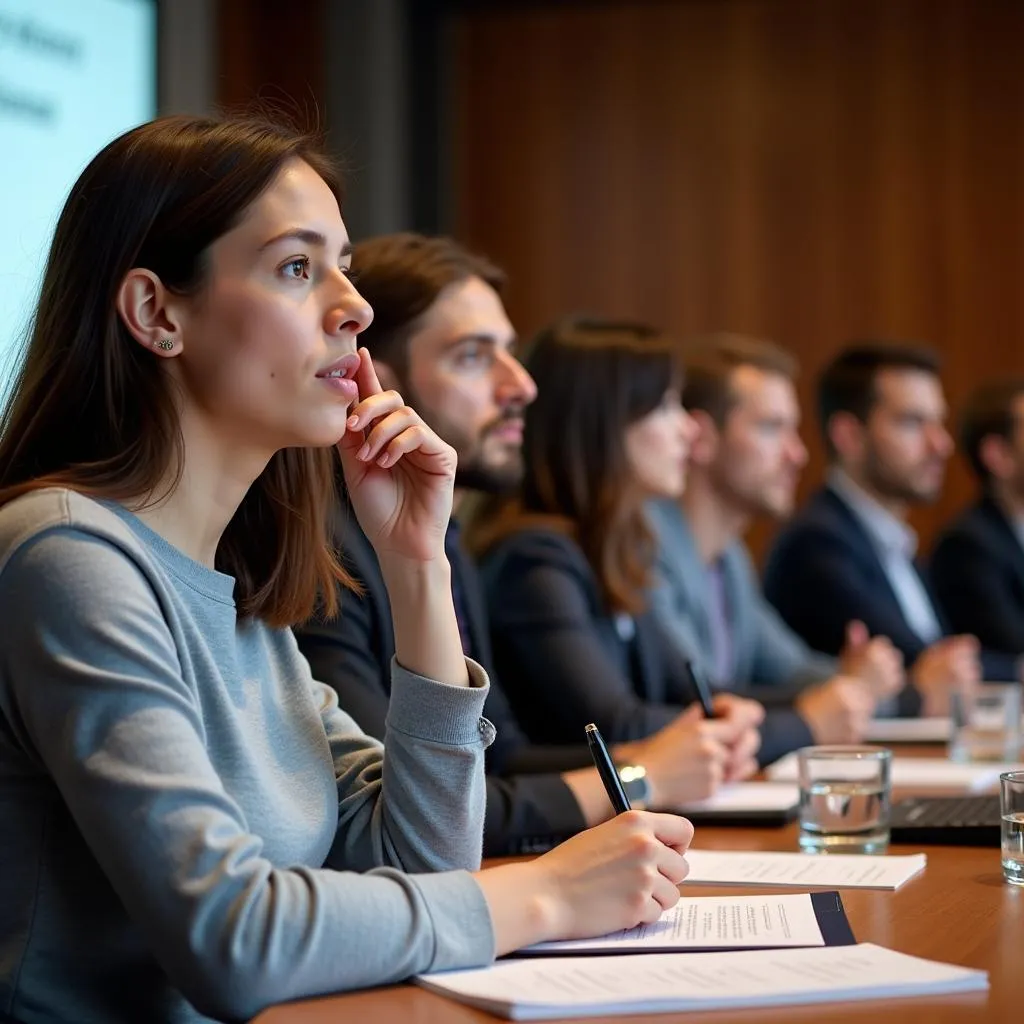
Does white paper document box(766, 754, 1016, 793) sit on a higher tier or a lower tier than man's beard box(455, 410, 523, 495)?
lower

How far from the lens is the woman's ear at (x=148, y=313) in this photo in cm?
140

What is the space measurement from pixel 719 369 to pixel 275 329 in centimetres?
293

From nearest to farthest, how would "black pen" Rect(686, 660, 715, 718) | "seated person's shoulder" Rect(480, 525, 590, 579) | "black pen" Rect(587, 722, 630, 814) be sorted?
"black pen" Rect(587, 722, 630, 814), "black pen" Rect(686, 660, 715, 718), "seated person's shoulder" Rect(480, 525, 590, 579)

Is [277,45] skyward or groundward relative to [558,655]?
skyward

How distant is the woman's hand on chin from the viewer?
5.13 feet

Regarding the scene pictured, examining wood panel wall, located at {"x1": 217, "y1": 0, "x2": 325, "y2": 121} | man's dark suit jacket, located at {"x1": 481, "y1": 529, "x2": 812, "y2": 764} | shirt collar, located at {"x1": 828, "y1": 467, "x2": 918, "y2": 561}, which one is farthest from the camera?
wood panel wall, located at {"x1": 217, "y1": 0, "x2": 325, "y2": 121}

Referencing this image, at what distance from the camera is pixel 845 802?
71.8 inches

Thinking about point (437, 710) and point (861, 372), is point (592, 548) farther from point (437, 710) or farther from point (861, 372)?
point (861, 372)

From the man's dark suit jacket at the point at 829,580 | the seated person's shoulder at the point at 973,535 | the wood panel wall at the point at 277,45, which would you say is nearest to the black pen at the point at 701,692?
the man's dark suit jacket at the point at 829,580

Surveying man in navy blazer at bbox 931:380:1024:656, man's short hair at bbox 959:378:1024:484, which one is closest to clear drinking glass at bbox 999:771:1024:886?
man in navy blazer at bbox 931:380:1024:656

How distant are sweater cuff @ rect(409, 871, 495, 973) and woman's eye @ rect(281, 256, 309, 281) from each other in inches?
22.5

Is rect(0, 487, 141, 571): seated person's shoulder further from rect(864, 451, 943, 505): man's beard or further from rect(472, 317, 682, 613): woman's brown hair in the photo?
rect(864, 451, 943, 505): man's beard

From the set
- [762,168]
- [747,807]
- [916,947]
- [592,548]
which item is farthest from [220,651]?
[762,168]

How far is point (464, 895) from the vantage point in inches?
49.1
